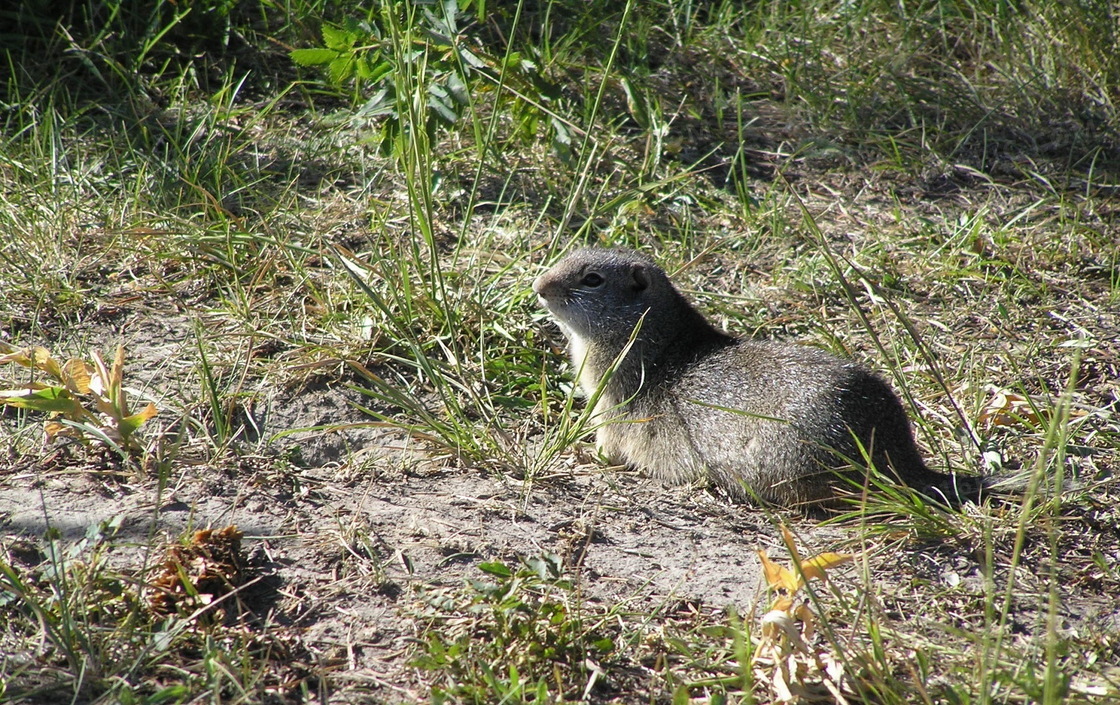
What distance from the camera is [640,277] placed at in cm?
410

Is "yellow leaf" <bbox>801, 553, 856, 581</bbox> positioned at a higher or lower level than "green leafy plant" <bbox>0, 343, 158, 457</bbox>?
higher

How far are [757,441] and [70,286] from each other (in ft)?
9.26

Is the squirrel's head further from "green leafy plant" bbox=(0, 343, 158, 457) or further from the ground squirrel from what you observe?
"green leafy plant" bbox=(0, 343, 158, 457)

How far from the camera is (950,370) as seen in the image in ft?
13.9

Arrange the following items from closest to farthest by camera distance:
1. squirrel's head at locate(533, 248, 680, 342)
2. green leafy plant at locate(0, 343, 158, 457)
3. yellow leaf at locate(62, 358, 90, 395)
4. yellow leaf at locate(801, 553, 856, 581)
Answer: yellow leaf at locate(801, 553, 856, 581) → green leafy plant at locate(0, 343, 158, 457) → yellow leaf at locate(62, 358, 90, 395) → squirrel's head at locate(533, 248, 680, 342)

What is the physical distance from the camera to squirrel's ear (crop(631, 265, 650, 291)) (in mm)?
4102

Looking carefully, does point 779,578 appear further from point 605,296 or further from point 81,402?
point 81,402

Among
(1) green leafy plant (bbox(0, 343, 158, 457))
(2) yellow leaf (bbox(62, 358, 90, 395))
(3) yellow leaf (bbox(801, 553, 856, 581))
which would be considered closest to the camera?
(3) yellow leaf (bbox(801, 553, 856, 581))

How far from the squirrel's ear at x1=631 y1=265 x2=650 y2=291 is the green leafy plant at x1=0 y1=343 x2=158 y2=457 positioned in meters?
1.86

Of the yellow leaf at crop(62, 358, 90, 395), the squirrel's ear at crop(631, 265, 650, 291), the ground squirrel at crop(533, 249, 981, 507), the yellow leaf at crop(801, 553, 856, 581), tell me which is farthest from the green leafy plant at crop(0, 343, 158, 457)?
the yellow leaf at crop(801, 553, 856, 581)

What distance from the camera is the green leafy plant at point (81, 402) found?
10.5 feet

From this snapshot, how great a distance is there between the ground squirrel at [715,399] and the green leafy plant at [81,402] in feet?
5.10

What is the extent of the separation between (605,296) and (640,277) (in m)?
0.16

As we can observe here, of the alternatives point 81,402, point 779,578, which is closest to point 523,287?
point 81,402
